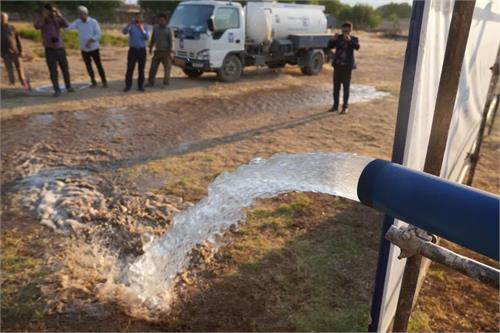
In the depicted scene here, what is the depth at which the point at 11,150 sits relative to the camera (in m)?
5.36

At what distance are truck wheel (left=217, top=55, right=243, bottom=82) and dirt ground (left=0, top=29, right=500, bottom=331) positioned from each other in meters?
1.98

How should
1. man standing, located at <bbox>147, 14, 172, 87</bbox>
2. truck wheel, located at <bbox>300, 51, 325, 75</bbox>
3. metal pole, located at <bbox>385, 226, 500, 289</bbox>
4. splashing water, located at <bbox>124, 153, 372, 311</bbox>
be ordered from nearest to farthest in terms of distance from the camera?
1. metal pole, located at <bbox>385, 226, 500, 289</bbox>
2. splashing water, located at <bbox>124, 153, 372, 311</bbox>
3. man standing, located at <bbox>147, 14, 172, 87</bbox>
4. truck wheel, located at <bbox>300, 51, 325, 75</bbox>

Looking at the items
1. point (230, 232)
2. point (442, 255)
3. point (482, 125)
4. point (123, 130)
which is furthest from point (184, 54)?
point (442, 255)

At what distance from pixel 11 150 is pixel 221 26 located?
22.5ft

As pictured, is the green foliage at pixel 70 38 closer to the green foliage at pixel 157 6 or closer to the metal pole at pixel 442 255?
the green foliage at pixel 157 6

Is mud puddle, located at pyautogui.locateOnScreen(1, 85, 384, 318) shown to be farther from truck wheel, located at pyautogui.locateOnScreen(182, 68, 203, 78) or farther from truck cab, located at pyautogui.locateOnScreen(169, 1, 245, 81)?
truck wheel, located at pyautogui.locateOnScreen(182, 68, 203, 78)

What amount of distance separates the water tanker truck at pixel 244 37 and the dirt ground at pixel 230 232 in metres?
1.92

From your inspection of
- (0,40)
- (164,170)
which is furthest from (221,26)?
(164,170)

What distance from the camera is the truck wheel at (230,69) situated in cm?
1116

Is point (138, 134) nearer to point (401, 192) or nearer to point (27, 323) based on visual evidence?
point (27, 323)

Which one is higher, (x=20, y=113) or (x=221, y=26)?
(x=221, y=26)

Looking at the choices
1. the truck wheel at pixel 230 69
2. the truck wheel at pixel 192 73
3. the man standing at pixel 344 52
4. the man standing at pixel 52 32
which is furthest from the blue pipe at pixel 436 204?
the truck wheel at pixel 192 73

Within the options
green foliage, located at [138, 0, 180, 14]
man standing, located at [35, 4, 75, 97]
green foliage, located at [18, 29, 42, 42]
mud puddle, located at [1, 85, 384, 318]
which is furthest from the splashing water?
green foliage, located at [138, 0, 180, 14]

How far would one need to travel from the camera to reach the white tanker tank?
1179 centimetres
